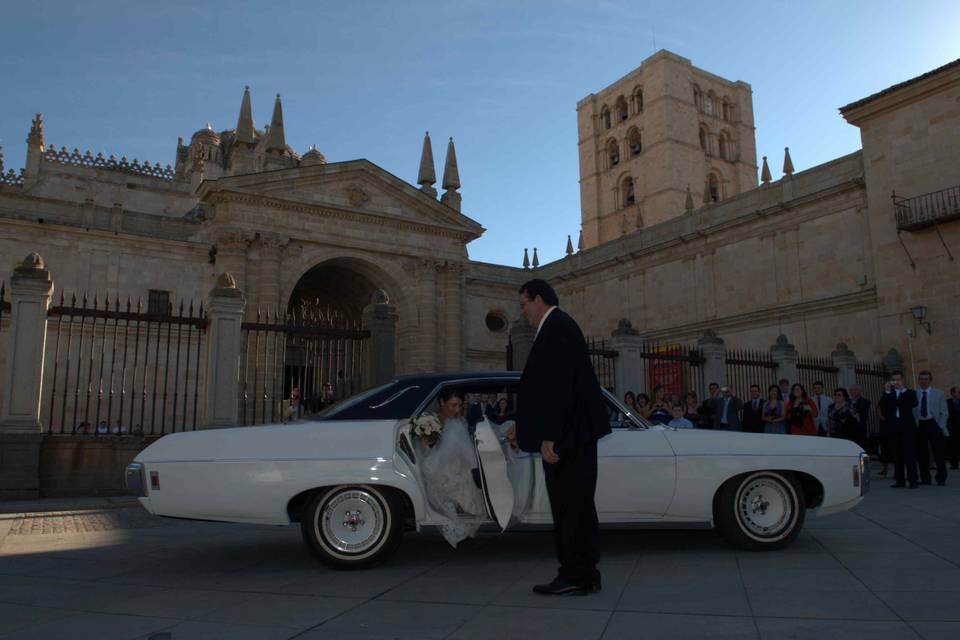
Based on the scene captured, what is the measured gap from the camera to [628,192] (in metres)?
50.8

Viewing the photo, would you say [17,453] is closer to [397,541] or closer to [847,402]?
[397,541]

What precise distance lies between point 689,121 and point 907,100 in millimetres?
27624

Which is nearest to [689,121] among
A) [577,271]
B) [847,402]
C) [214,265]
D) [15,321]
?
[577,271]

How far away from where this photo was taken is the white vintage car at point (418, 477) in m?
4.80

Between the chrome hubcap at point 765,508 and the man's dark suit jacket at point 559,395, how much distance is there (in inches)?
68.4

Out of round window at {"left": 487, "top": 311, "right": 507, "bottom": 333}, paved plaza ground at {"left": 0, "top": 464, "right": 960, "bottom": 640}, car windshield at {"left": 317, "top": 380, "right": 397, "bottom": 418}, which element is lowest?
paved plaza ground at {"left": 0, "top": 464, "right": 960, "bottom": 640}

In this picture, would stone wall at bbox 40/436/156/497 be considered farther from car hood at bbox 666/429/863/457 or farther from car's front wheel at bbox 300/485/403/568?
car hood at bbox 666/429/863/457

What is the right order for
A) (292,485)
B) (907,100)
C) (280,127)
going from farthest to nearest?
(280,127)
(907,100)
(292,485)

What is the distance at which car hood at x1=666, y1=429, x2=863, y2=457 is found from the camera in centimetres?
526

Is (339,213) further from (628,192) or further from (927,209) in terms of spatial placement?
(628,192)

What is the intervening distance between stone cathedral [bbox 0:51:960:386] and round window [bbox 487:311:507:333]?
10cm

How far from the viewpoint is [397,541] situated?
4969 mm

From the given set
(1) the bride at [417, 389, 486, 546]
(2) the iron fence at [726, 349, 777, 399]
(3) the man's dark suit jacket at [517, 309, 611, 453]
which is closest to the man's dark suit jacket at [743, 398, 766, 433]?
(2) the iron fence at [726, 349, 777, 399]

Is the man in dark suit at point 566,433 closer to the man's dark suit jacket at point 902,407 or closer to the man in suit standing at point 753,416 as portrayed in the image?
the man's dark suit jacket at point 902,407
